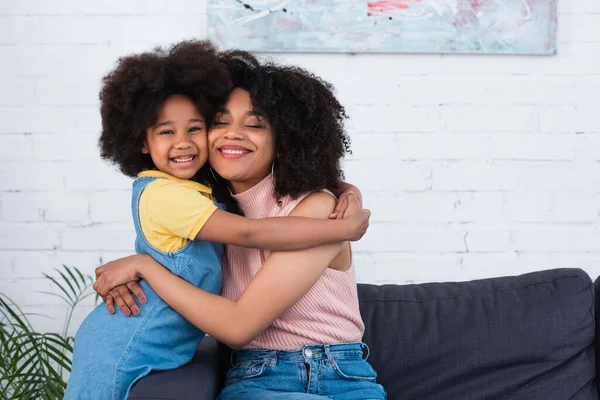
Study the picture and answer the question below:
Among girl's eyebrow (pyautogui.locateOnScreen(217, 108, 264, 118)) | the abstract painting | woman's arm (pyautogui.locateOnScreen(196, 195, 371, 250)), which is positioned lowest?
woman's arm (pyautogui.locateOnScreen(196, 195, 371, 250))

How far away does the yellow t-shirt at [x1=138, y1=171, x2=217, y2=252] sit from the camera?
1.68 m

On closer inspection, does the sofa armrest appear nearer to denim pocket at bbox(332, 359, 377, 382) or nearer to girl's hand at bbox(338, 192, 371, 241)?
denim pocket at bbox(332, 359, 377, 382)

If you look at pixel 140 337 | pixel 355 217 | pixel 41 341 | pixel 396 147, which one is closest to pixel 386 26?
pixel 396 147

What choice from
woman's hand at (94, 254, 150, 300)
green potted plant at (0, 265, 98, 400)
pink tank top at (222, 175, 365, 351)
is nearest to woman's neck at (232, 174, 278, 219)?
pink tank top at (222, 175, 365, 351)

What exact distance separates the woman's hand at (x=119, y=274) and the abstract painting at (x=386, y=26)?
117 cm

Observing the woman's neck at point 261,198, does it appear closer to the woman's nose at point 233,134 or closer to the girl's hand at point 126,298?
the woman's nose at point 233,134

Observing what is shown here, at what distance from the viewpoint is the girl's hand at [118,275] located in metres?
1.72

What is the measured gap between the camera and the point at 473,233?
9.34ft

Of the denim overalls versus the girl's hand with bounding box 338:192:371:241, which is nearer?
the denim overalls

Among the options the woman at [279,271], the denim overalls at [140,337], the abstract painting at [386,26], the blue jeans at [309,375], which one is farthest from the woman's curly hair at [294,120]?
the abstract painting at [386,26]

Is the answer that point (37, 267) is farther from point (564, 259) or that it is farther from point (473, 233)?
point (564, 259)

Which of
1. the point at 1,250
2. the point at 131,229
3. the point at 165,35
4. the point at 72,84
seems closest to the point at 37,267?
the point at 1,250

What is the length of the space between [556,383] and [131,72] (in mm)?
1284

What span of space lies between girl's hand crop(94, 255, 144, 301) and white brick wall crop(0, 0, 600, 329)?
1064mm
